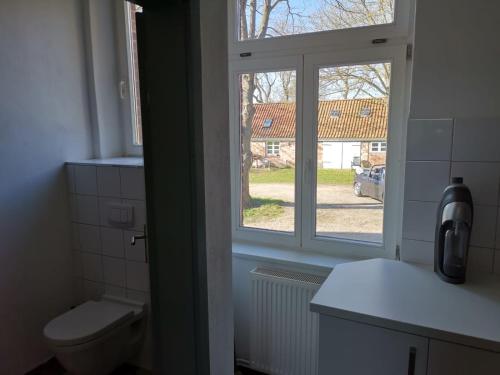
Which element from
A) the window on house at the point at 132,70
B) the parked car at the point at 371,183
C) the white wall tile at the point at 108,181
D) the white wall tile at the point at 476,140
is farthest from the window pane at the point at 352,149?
the window on house at the point at 132,70

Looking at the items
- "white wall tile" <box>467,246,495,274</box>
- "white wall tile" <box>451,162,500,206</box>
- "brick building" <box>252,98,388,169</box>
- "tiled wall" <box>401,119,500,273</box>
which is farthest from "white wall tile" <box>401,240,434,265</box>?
"brick building" <box>252,98,388,169</box>

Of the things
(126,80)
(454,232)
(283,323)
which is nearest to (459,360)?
(454,232)

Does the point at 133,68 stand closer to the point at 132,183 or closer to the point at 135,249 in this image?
the point at 132,183

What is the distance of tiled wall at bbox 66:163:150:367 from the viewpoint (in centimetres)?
194

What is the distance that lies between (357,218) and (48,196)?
1.73 meters

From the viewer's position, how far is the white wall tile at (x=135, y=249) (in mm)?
1942

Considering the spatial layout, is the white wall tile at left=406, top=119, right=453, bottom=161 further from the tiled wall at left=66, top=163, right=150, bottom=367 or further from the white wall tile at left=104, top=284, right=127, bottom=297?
the white wall tile at left=104, top=284, right=127, bottom=297

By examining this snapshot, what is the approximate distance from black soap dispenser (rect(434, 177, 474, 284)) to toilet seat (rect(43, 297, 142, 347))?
1521 millimetres

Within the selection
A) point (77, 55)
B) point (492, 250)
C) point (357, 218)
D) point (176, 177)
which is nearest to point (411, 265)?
point (492, 250)

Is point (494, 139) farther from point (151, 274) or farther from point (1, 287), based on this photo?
point (1, 287)

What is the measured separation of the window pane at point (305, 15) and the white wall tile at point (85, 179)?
114 centimetres

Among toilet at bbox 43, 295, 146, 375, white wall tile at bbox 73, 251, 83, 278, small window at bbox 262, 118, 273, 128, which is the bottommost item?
toilet at bbox 43, 295, 146, 375

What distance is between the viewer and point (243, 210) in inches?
86.3

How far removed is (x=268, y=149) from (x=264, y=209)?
0.35m
